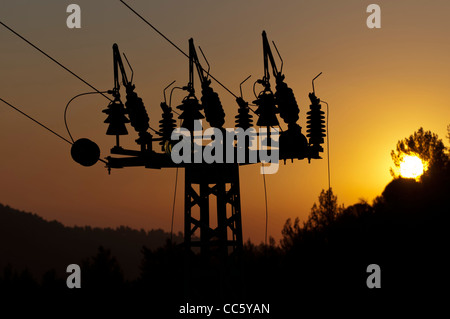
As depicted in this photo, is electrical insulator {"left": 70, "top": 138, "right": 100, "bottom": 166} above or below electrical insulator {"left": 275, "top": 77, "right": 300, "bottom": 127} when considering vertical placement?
below

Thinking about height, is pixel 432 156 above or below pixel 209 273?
above

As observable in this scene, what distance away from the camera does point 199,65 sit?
864 inches

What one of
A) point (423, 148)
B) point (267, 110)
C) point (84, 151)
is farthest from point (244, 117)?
point (423, 148)

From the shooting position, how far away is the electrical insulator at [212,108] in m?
21.1

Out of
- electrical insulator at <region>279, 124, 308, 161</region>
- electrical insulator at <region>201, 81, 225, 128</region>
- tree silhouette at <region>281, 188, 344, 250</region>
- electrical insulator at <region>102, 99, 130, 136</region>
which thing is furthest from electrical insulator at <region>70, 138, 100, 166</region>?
tree silhouette at <region>281, 188, 344, 250</region>

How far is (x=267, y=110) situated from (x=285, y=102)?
610 millimetres

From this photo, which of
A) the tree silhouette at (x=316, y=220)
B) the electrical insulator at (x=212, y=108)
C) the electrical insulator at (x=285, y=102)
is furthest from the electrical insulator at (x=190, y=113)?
the tree silhouette at (x=316, y=220)

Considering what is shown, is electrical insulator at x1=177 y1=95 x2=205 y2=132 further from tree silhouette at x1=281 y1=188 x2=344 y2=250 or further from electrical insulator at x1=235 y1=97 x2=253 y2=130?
tree silhouette at x1=281 y1=188 x2=344 y2=250

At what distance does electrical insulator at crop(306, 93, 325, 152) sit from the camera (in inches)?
900

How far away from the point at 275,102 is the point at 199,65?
2656 mm

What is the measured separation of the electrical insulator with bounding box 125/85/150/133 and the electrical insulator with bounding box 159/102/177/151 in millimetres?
648
